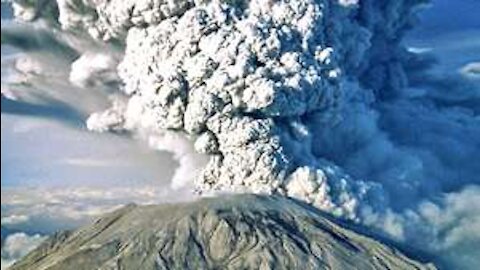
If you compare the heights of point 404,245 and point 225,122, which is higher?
point 225,122

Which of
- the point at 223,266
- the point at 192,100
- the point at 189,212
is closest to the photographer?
the point at 192,100

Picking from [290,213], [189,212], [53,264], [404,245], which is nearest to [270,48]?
[290,213]

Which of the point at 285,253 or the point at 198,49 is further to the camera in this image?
the point at 285,253

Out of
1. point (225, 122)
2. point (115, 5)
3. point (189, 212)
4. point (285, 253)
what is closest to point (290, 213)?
point (285, 253)

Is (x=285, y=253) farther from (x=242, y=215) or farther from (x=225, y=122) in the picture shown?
(x=225, y=122)

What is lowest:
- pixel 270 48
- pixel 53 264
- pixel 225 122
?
pixel 53 264

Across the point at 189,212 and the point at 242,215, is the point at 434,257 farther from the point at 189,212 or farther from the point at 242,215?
the point at 189,212

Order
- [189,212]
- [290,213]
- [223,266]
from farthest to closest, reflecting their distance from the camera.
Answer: [189,212], [223,266], [290,213]
